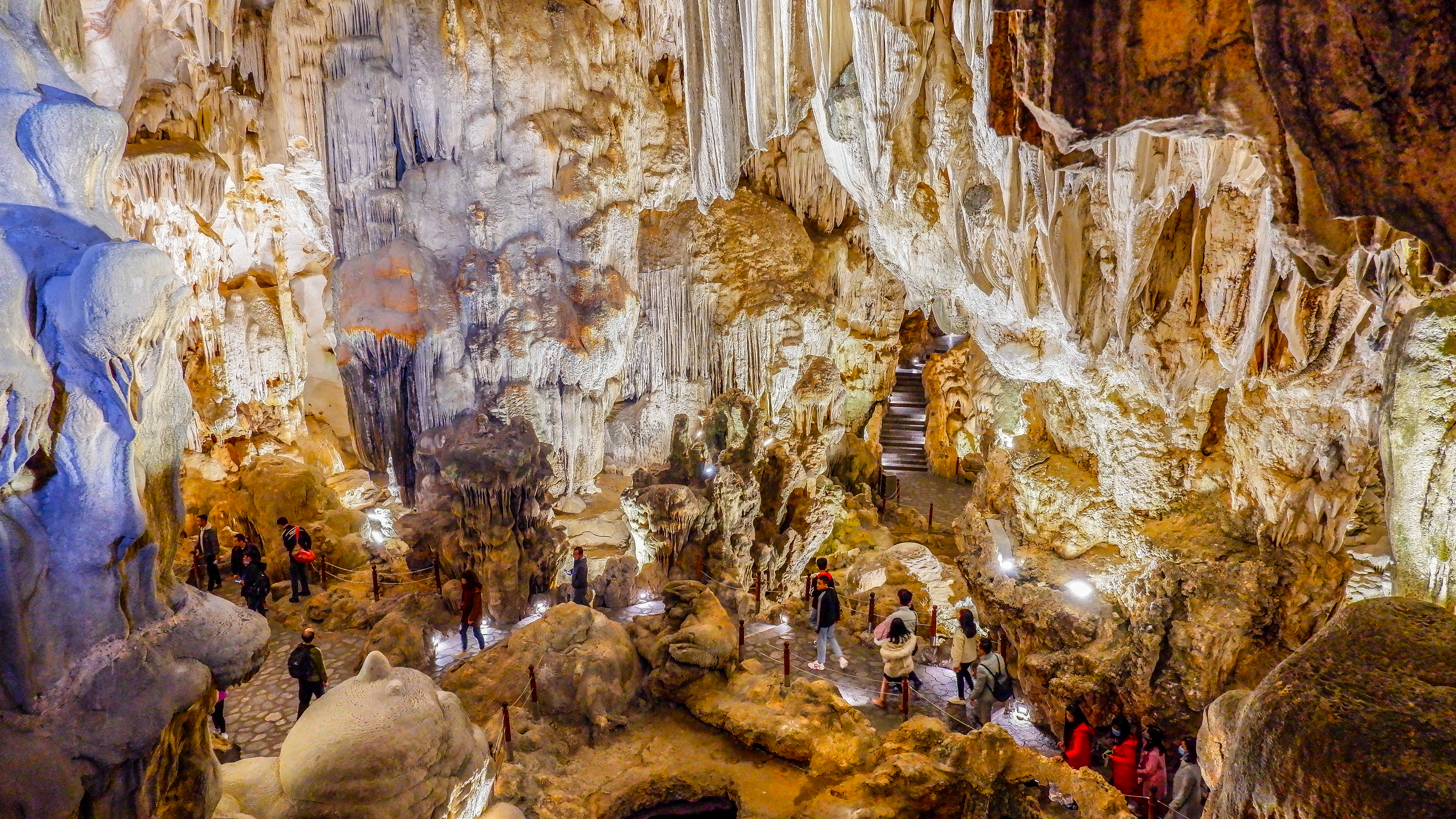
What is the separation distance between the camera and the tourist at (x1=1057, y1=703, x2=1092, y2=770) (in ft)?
18.5

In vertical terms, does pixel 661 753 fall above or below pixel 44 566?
below

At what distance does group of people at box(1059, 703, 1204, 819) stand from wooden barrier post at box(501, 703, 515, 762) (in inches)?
152

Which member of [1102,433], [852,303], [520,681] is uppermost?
[852,303]

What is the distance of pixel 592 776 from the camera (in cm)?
548

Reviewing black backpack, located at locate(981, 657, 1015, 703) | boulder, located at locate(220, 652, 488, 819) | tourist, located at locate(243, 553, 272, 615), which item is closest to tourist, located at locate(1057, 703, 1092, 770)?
black backpack, located at locate(981, 657, 1015, 703)

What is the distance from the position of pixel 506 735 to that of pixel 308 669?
5.15ft

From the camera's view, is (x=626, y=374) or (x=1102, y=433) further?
(x=626, y=374)

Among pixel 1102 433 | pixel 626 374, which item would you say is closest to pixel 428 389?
pixel 626 374

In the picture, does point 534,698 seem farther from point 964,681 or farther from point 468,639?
point 964,681

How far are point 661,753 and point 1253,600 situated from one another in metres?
4.83

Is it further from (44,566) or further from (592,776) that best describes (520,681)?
(44,566)

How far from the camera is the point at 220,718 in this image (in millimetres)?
5762

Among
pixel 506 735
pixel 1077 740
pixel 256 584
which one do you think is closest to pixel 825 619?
pixel 1077 740

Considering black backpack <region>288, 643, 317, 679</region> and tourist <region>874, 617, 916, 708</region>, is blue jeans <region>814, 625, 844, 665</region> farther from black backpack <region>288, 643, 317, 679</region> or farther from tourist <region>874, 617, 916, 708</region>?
black backpack <region>288, 643, 317, 679</region>
